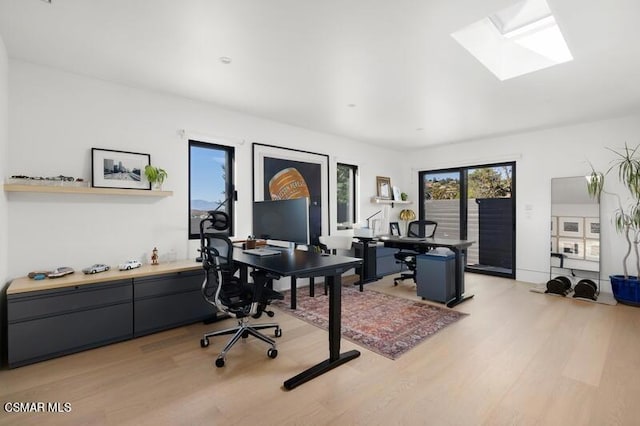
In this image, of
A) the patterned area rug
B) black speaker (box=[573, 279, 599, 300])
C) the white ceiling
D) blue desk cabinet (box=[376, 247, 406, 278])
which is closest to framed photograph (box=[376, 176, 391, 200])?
blue desk cabinet (box=[376, 247, 406, 278])

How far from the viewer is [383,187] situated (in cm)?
645

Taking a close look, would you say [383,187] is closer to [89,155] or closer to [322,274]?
[322,274]

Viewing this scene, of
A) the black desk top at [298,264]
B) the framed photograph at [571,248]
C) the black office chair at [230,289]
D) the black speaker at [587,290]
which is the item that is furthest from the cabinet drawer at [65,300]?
the framed photograph at [571,248]

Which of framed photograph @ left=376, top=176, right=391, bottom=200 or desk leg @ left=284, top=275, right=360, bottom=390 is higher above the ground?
framed photograph @ left=376, top=176, right=391, bottom=200

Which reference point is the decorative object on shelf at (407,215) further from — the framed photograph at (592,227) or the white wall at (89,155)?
the white wall at (89,155)

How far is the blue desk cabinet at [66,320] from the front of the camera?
2.37m

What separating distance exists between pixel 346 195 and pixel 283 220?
2.95 metres

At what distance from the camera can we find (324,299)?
4.20 meters

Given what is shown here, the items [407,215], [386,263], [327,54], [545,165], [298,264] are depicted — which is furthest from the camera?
[407,215]

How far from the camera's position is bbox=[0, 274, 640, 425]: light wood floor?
6.05 feet

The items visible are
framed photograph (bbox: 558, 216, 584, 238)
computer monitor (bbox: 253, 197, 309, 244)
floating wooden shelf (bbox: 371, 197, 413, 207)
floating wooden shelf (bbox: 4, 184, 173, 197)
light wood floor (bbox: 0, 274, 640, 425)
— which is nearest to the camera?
light wood floor (bbox: 0, 274, 640, 425)

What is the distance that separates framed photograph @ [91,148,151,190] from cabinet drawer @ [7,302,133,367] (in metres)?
1.26

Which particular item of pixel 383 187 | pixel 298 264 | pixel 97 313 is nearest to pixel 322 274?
pixel 298 264

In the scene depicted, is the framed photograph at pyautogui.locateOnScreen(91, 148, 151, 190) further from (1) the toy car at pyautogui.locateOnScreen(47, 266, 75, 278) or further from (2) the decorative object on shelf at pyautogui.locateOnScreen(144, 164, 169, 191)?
(1) the toy car at pyautogui.locateOnScreen(47, 266, 75, 278)
